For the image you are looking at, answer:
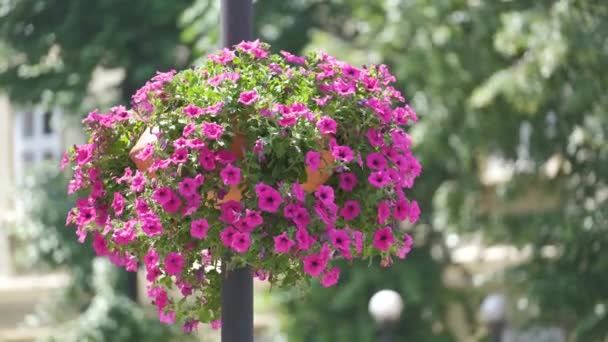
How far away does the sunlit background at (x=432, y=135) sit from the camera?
12477 mm

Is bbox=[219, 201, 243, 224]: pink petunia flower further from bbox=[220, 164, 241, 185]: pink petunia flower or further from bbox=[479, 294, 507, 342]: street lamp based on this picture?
bbox=[479, 294, 507, 342]: street lamp

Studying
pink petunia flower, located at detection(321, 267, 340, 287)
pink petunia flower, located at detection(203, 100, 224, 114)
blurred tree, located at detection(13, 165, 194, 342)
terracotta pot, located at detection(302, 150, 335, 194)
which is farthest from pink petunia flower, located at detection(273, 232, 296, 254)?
blurred tree, located at detection(13, 165, 194, 342)

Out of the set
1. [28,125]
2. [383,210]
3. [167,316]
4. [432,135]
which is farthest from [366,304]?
[383,210]

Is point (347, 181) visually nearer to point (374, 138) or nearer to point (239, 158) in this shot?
point (374, 138)

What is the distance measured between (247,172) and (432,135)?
9009 millimetres

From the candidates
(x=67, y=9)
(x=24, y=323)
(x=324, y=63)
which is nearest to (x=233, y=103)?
(x=324, y=63)

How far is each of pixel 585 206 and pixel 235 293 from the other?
9.02m

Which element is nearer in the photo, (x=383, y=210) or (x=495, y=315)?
(x=383, y=210)

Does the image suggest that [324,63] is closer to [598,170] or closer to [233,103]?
[233,103]

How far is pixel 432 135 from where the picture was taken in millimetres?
13461

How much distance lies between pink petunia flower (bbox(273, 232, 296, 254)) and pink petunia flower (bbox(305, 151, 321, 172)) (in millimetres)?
229

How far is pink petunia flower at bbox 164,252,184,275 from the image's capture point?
468 cm

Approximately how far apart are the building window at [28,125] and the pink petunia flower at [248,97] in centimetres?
1433

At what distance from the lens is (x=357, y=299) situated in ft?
47.8
